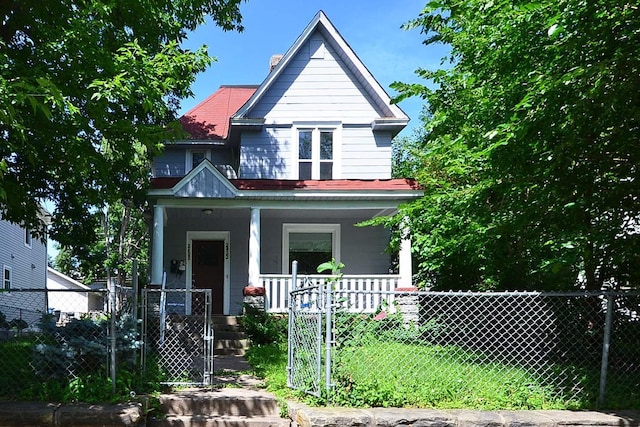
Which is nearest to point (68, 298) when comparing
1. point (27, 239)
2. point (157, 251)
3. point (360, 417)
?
point (27, 239)

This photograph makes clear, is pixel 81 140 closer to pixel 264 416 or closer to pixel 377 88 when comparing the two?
pixel 264 416

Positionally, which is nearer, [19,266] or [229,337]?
[229,337]

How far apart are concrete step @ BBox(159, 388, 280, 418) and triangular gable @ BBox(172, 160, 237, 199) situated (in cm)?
609

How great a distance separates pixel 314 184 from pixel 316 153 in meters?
2.04

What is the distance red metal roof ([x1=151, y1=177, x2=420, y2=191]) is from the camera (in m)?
12.1

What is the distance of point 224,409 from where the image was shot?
6375mm

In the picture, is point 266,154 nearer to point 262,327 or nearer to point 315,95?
point 315,95

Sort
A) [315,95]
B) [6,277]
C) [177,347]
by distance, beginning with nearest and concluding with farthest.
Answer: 1. [177,347]
2. [315,95]
3. [6,277]

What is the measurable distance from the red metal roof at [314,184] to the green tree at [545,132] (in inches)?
119

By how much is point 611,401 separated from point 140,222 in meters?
27.9

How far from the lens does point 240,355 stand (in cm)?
1040

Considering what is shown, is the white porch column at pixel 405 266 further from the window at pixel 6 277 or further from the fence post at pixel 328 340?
the window at pixel 6 277

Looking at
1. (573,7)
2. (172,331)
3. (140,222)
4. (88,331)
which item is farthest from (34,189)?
(140,222)

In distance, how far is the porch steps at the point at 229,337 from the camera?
10.5 meters
